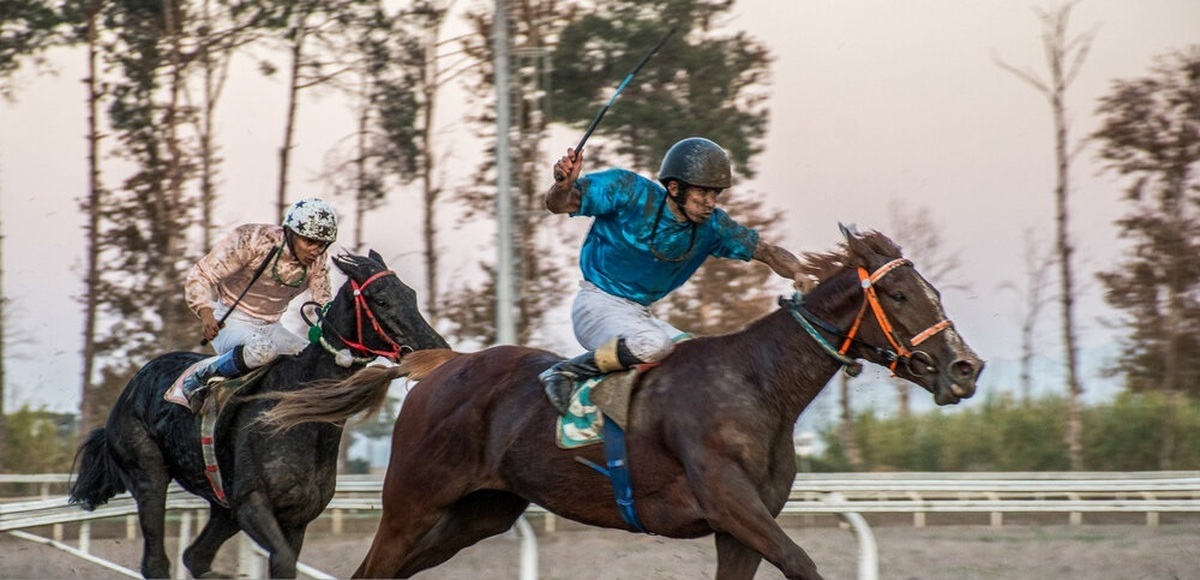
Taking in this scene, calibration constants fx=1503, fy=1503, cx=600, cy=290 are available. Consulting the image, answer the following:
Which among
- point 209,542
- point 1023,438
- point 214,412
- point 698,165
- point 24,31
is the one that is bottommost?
point 1023,438

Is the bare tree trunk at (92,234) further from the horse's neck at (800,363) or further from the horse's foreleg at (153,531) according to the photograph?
the horse's neck at (800,363)

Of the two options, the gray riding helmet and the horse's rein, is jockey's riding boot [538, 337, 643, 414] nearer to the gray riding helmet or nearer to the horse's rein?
the gray riding helmet

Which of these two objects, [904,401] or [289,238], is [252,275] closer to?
[289,238]

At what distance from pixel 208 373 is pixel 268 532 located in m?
0.96

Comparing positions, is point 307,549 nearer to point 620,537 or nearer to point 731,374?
point 620,537

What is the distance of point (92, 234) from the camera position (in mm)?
15398

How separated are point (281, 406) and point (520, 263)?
7.07 meters

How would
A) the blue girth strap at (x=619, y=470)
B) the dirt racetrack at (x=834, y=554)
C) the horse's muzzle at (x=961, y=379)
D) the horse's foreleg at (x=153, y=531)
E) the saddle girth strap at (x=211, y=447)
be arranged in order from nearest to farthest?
the horse's muzzle at (x=961, y=379), the blue girth strap at (x=619, y=470), the saddle girth strap at (x=211, y=447), the horse's foreleg at (x=153, y=531), the dirt racetrack at (x=834, y=554)

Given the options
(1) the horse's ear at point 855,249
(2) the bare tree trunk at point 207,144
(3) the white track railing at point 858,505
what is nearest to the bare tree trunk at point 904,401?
(3) the white track railing at point 858,505

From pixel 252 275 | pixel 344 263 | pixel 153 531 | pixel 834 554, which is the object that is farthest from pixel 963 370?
pixel 834 554

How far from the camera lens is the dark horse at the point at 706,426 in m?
5.43

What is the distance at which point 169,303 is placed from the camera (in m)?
15.2

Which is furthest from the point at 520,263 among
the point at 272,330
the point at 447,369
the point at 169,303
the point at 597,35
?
the point at 447,369

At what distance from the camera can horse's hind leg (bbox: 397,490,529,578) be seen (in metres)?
6.32
